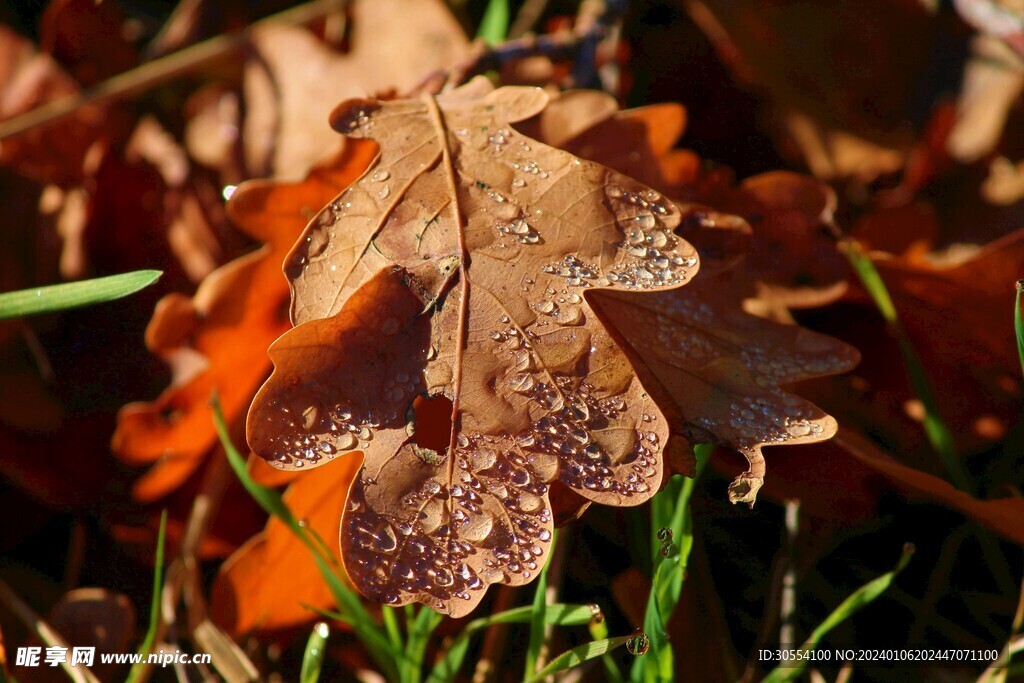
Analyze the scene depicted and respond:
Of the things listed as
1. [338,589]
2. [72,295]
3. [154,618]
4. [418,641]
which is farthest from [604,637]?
[72,295]

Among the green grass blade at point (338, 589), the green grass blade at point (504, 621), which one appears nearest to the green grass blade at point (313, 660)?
the green grass blade at point (338, 589)

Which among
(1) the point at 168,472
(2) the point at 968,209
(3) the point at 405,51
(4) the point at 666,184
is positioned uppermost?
(3) the point at 405,51

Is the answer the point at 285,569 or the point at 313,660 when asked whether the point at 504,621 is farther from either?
the point at 285,569

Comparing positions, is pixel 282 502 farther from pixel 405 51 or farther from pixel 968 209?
pixel 968 209

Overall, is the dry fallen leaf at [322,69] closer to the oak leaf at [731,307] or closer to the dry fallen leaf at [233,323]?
the dry fallen leaf at [233,323]

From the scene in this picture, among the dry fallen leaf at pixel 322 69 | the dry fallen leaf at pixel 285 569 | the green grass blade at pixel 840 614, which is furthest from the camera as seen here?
the dry fallen leaf at pixel 322 69

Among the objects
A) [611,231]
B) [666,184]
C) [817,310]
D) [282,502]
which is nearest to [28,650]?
[282,502]
